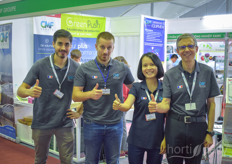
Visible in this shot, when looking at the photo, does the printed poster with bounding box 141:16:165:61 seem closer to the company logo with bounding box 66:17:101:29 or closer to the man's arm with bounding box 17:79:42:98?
the company logo with bounding box 66:17:101:29

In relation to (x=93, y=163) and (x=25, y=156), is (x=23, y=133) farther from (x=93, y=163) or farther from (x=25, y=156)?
(x=93, y=163)

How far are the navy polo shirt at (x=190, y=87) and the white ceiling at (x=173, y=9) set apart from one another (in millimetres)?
6472

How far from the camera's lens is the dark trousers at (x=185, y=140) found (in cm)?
204

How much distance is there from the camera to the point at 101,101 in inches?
89.2

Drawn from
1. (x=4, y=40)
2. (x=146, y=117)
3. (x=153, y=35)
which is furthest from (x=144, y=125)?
(x=153, y=35)

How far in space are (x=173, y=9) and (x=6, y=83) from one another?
5.91 meters

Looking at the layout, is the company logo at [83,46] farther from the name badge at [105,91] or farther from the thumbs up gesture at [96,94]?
the thumbs up gesture at [96,94]

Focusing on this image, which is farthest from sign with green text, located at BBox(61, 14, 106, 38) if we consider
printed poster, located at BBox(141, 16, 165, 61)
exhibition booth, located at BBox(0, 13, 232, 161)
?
printed poster, located at BBox(141, 16, 165, 61)

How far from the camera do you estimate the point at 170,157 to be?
211 cm

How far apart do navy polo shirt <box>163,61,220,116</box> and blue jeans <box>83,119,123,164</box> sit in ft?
1.82

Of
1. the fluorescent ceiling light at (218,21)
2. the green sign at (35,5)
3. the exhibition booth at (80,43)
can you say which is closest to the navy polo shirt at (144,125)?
the green sign at (35,5)

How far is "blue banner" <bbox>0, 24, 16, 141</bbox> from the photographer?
4816 millimetres

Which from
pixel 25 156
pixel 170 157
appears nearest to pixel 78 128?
pixel 25 156

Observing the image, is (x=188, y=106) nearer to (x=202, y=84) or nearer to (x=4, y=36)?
(x=202, y=84)
